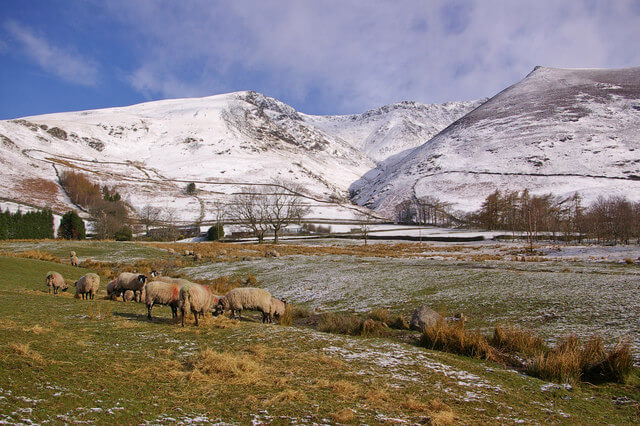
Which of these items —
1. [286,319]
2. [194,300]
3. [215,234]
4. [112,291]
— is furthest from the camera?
[215,234]

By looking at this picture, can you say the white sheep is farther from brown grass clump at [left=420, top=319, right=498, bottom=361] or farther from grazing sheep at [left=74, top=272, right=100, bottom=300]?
grazing sheep at [left=74, top=272, right=100, bottom=300]

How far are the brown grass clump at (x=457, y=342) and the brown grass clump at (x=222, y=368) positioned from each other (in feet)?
19.2

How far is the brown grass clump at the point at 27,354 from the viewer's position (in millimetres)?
6633

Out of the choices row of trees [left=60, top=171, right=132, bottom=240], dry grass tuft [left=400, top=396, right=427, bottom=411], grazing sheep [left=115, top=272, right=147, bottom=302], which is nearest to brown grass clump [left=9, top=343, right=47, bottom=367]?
dry grass tuft [left=400, top=396, right=427, bottom=411]

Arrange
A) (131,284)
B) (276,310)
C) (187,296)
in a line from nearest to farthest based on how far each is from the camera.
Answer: (187,296) < (276,310) < (131,284)

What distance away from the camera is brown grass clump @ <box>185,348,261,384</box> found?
6957 millimetres

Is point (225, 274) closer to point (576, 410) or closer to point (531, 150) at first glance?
point (576, 410)

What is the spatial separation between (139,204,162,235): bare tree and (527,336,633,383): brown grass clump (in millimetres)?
116854

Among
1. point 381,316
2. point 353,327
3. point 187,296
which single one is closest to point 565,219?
point 381,316

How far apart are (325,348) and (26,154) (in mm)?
221202

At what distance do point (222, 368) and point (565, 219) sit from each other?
121m

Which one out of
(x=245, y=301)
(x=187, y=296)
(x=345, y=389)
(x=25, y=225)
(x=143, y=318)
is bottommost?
(x=143, y=318)

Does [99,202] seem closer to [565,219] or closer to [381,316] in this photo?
[381,316]

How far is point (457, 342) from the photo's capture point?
10562 millimetres
